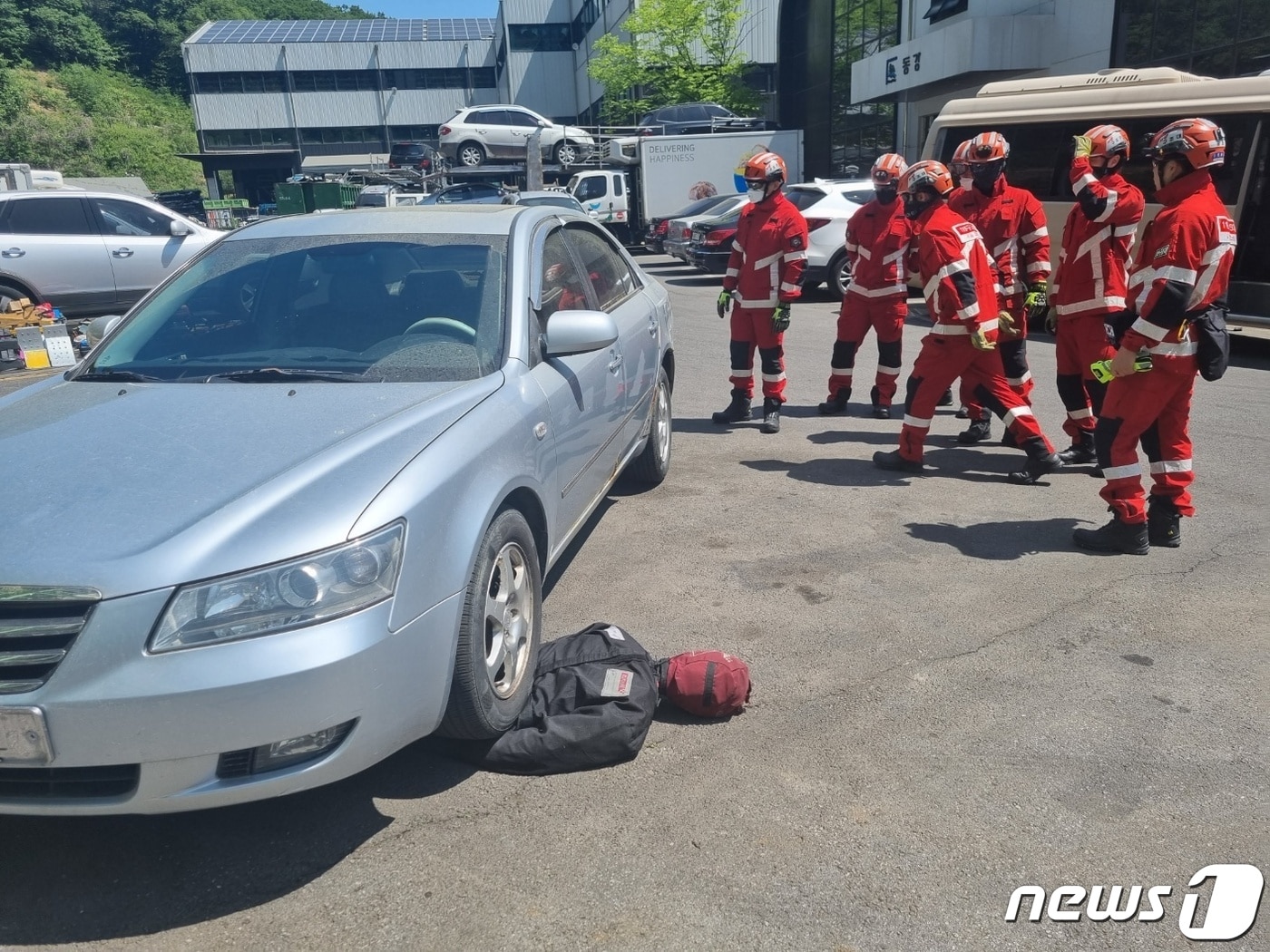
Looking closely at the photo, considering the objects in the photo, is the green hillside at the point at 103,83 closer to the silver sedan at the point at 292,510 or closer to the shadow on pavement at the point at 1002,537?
the silver sedan at the point at 292,510

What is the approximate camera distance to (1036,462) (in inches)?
249

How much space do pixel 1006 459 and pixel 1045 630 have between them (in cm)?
300

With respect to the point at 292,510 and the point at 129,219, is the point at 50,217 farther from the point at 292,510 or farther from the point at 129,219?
the point at 292,510

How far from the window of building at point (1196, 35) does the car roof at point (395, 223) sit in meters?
14.2

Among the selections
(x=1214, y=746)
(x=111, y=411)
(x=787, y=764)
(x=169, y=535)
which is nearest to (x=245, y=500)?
(x=169, y=535)

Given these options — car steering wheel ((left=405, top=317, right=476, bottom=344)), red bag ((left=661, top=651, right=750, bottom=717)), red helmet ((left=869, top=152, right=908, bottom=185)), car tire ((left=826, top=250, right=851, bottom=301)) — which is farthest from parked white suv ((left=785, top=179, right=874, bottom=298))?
red bag ((left=661, top=651, right=750, bottom=717))

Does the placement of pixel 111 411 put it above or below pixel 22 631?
above

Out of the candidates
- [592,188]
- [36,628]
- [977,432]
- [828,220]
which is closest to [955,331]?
[977,432]

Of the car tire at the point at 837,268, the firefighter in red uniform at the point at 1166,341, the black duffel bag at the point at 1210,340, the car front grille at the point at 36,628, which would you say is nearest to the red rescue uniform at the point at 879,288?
the firefighter in red uniform at the point at 1166,341

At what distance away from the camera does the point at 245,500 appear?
262 cm

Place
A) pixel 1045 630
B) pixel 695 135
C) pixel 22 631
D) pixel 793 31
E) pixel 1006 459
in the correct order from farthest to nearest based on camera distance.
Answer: pixel 793 31 < pixel 695 135 < pixel 1006 459 < pixel 1045 630 < pixel 22 631

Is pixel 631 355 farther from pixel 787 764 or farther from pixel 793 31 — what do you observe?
pixel 793 31

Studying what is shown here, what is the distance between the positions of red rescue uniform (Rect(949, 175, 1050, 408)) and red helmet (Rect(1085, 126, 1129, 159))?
0.72 metres

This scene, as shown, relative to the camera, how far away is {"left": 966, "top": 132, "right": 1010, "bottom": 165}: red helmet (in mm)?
6863
